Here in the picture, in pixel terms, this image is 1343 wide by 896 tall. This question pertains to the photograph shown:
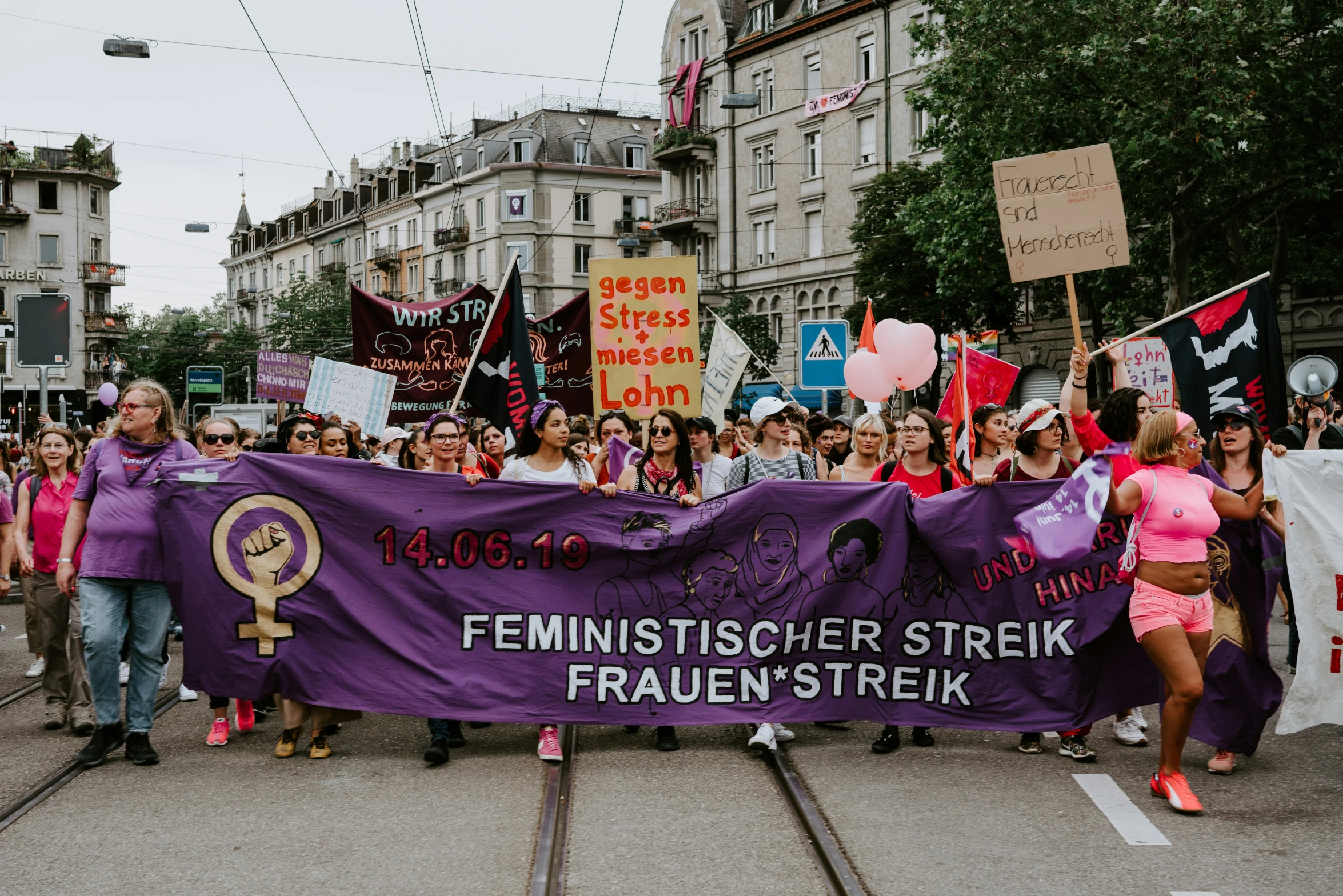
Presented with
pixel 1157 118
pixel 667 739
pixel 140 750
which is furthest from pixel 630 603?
pixel 1157 118

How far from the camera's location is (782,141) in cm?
5247

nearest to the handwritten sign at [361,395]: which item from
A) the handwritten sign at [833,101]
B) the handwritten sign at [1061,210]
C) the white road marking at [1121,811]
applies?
the handwritten sign at [1061,210]

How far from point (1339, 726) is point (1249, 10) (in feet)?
60.8

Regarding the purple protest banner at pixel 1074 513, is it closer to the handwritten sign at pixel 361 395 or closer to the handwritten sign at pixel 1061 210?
the handwritten sign at pixel 1061 210

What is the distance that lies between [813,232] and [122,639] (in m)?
45.7

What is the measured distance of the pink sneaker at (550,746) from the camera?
6.94m

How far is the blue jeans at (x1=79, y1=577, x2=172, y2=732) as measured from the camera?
7.03 m

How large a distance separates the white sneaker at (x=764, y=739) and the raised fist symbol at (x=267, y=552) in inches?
99.9

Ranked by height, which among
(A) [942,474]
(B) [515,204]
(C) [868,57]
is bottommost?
(A) [942,474]

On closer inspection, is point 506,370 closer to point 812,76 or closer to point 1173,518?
point 1173,518

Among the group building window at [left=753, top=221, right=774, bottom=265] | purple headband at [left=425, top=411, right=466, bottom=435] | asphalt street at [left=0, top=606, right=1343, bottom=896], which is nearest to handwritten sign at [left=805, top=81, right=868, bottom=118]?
building window at [left=753, top=221, right=774, bottom=265]

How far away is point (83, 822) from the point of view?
232 inches

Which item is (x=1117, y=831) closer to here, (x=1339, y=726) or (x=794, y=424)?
(x=1339, y=726)

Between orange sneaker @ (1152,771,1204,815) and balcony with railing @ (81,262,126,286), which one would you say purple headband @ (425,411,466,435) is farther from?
balcony with railing @ (81,262,126,286)
